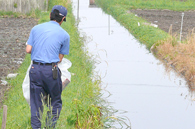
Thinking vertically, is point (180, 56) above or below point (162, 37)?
below

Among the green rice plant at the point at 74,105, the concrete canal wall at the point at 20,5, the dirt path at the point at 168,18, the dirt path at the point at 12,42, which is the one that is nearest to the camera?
the green rice plant at the point at 74,105

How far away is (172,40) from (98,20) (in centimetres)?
1019

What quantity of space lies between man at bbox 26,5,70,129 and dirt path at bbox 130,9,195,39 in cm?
1252

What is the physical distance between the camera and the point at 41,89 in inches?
217

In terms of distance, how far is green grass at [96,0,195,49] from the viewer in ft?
54.7

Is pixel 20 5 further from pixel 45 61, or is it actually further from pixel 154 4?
pixel 45 61

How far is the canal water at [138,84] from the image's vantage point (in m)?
8.34

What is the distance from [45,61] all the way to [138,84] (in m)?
5.60

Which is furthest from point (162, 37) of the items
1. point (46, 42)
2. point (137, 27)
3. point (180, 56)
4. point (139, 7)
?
point (139, 7)

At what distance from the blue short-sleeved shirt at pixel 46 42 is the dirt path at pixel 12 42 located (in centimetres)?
299

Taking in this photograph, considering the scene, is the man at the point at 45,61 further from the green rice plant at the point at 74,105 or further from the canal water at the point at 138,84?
the canal water at the point at 138,84

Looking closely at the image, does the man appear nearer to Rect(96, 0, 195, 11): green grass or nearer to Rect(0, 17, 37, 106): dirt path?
Rect(0, 17, 37, 106): dirt path

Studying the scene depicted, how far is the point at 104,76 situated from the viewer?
11.4 meters

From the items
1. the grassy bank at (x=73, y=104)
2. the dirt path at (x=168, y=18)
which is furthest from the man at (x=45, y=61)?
the dirt path at (x=168, y=18)
